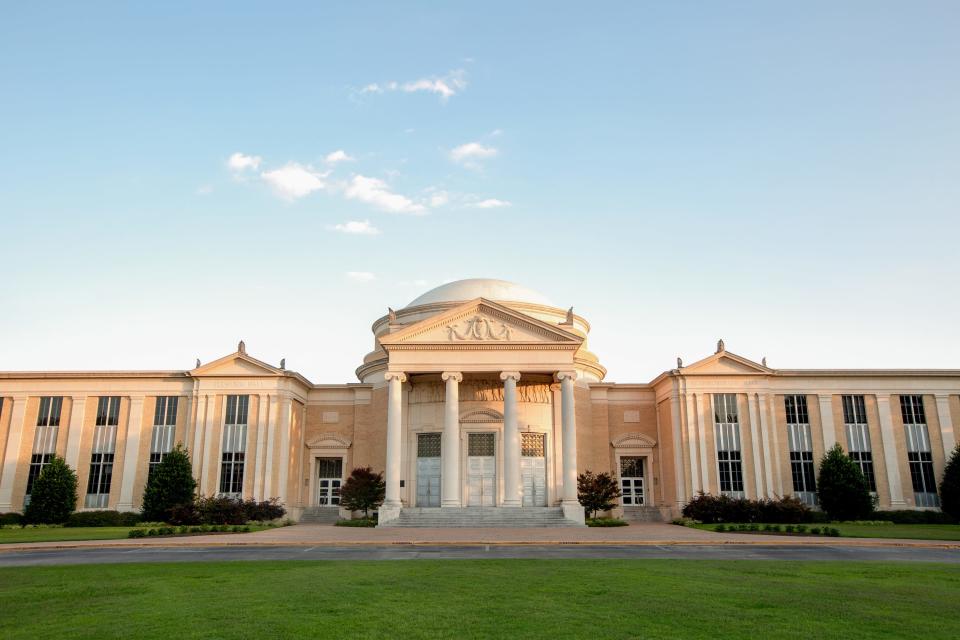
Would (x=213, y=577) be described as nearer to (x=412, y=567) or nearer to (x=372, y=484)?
→ (x=412, y=567)

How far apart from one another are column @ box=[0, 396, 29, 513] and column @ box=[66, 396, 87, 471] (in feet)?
9.89

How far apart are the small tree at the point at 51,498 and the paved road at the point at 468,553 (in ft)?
65.8

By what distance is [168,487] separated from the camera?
41.7 meters

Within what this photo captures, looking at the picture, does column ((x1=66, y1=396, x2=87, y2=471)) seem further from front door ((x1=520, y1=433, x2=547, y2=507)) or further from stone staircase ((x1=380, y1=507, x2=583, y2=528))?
front door ((x1=520, y1=433, x2=547, y2=507))

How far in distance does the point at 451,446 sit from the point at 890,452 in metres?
27.6

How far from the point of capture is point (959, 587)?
47.9 feet

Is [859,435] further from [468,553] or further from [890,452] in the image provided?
[468,553]

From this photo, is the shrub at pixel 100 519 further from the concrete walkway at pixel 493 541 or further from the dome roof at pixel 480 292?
the dome roof at pixel 480 292

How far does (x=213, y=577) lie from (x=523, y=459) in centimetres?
2976

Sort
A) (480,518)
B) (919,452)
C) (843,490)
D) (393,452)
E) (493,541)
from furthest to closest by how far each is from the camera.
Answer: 1. (919,452)
2. (843,490)
3. (393,452)
4. (480,518)
5. (493,541)

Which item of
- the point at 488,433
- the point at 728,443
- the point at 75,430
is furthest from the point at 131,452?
the point at 728,443

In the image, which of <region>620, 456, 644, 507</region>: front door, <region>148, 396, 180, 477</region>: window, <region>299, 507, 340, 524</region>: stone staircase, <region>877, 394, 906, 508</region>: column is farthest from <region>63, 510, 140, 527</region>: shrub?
<region>877, 394, 906, 508</region>: column

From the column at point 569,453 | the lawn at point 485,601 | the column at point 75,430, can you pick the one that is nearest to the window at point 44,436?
the column at point 75,430

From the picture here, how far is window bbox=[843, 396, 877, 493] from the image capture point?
45469 millimetres
